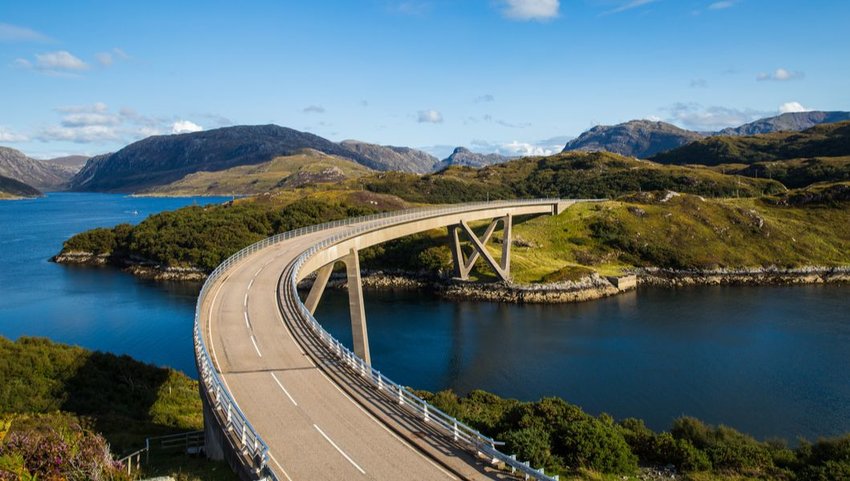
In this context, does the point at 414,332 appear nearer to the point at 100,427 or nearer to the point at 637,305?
the point at 637,305

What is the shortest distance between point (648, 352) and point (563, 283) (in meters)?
29.3

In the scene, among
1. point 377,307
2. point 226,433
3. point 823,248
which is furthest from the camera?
point 823,248

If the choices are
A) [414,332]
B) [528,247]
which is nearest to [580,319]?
[414,332]

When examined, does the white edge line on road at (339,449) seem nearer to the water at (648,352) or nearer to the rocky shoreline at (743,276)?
the water at (648,352)

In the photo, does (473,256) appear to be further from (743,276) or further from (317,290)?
(743,276)

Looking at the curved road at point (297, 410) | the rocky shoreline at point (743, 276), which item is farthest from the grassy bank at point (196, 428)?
the rocky shoreline at point (743, 276)

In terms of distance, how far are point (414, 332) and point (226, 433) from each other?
50.3 m

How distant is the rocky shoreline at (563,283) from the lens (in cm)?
8788

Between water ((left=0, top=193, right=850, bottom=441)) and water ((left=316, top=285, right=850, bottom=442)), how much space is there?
7.5 inches

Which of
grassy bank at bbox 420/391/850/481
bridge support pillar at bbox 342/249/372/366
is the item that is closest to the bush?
grassy bank at bbox 420/391/850/481

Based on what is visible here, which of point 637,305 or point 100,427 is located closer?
point 100,427

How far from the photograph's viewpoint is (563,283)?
89.1 m

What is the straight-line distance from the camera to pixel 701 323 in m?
72.6

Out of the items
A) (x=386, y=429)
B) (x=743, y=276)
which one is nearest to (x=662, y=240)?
(x=743, y=276)
